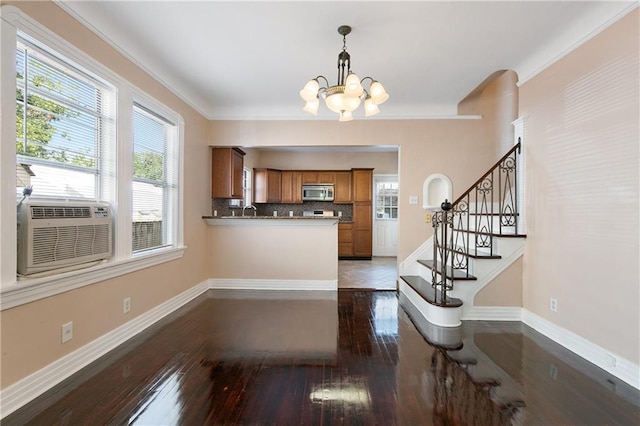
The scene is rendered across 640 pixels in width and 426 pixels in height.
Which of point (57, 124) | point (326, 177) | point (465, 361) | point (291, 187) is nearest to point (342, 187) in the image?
point (326, 177)

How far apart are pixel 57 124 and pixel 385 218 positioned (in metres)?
7.17

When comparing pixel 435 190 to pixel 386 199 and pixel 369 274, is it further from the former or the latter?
pixel 386 199

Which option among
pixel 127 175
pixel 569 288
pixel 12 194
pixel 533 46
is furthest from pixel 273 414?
pixel 533 46

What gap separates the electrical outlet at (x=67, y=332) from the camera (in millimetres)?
2135

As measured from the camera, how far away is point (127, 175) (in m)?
2.82

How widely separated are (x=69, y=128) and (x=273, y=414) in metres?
2.55

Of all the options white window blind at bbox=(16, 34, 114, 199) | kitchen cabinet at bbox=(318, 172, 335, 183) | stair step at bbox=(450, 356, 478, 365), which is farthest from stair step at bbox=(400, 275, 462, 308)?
kitchen cabinet at bbox=(318, 172, 335, 183)

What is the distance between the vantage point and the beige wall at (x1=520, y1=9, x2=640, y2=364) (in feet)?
7.10

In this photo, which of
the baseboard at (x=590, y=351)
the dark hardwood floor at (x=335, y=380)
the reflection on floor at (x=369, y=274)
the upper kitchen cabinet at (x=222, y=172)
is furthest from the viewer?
the reflection on floor at (x=369, y=274)

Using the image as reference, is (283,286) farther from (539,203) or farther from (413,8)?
Answer: (413,8)

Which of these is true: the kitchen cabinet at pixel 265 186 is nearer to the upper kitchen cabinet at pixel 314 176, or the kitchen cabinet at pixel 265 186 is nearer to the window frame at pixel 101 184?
the upper kitchen cabinet at pixel 314 176

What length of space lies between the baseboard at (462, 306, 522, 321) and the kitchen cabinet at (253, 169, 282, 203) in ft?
17.4

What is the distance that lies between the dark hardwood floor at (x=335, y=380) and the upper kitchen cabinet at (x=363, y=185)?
4687mm

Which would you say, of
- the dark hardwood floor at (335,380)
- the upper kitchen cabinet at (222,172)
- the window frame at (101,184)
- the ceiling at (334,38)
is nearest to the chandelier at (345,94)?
the ceiling at (334,38)
